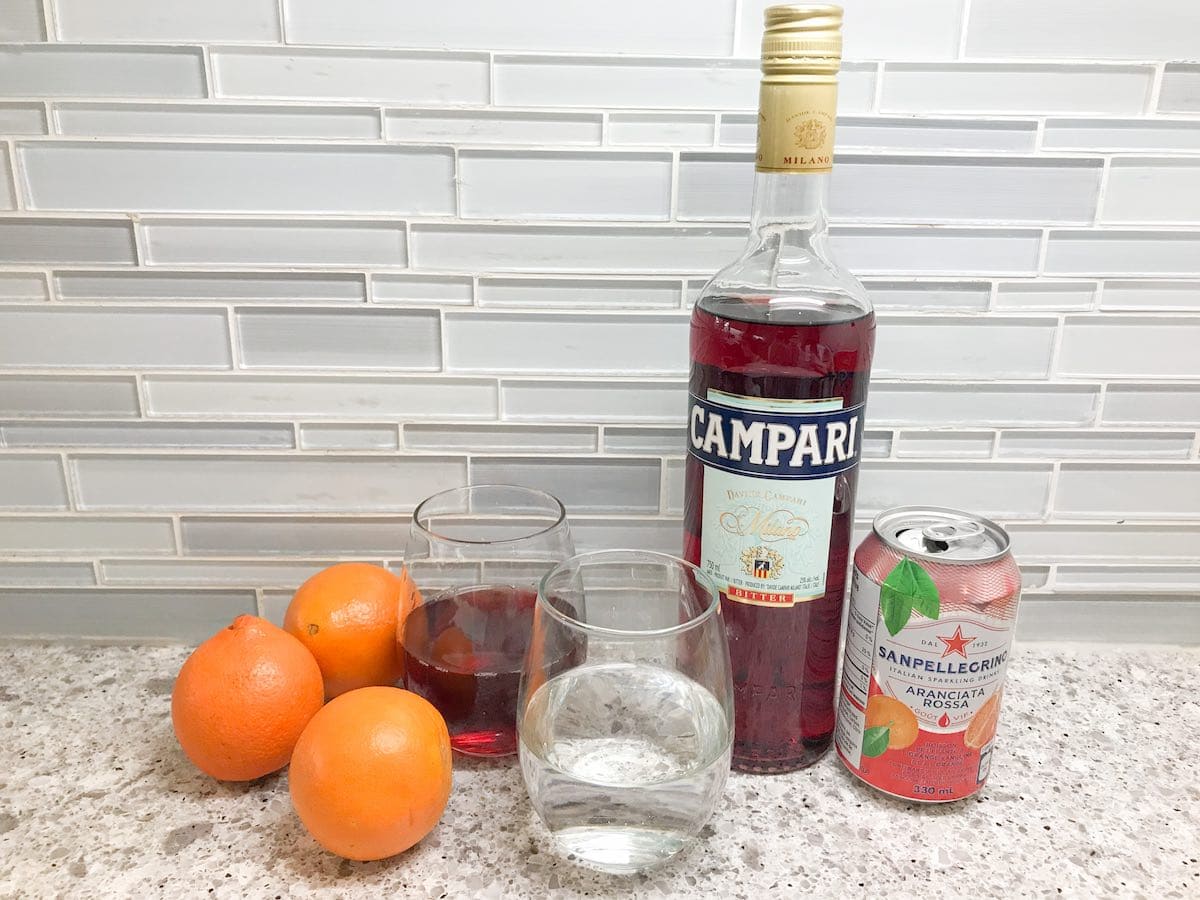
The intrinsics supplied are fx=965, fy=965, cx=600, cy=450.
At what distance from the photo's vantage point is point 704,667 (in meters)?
0.56

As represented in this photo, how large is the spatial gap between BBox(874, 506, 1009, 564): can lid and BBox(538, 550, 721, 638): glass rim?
0.12m

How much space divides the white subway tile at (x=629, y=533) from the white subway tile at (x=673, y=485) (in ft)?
0.03

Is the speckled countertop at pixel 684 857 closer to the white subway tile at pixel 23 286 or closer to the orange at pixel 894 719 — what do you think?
the orange at pixel 894 719

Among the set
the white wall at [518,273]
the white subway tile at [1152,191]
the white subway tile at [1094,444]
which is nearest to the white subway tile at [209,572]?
the white wall at [518,273]

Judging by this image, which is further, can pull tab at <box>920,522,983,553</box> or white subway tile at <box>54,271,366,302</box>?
white subway tile at <box>54,271,366,302</box>

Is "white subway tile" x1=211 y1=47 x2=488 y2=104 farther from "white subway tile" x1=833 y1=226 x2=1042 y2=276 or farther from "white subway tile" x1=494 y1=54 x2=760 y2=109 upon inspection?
"white subway tile" x1=833 y1=226 x2=1042 y2=276

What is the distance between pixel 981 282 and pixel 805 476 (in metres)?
0.25

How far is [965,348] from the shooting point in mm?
744

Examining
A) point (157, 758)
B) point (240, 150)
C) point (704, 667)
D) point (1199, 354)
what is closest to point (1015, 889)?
point (704, 667)

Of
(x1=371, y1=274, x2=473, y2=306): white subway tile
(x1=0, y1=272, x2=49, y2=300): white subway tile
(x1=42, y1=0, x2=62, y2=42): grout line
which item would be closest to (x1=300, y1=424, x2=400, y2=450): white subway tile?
(x1=371, y1=274, x2=473, y2=306): white subway tile

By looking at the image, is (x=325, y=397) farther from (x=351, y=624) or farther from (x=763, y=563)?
(x=763, y=563)

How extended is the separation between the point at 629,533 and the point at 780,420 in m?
0.24

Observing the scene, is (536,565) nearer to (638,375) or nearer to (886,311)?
(638,375)

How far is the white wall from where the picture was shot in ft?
2.21
